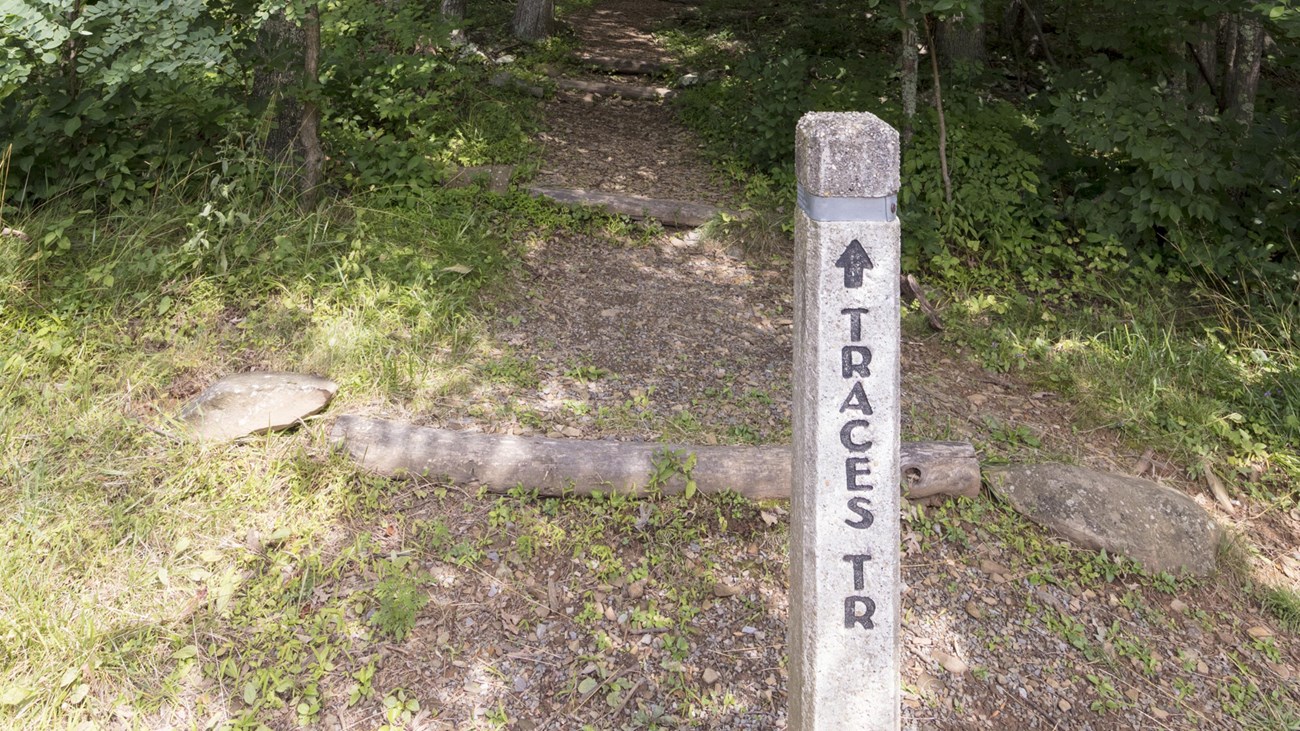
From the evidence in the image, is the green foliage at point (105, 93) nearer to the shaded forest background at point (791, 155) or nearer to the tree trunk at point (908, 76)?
the shaded forest background at point (791, 155)

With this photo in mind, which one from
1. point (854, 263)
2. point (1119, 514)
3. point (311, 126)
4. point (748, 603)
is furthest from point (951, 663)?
point (311, 126)

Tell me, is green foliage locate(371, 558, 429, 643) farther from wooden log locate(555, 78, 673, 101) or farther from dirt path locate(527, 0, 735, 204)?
wooden log locate(555, 78, 673, 101)

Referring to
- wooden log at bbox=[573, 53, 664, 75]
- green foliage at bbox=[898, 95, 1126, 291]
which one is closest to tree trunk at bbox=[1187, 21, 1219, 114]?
green foliage at bbox=[898, 95, 1126, 291]

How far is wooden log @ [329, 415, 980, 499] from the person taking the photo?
3.91 meters

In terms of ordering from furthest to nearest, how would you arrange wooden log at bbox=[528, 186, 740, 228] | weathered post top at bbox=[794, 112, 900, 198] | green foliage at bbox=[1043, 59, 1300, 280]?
wooden log at bbox=[528, 186, 740, 228] → green foliage at bbox=[1043, 59, 1300, 280] → weathered post top at bbox=[794, 112, 900, 198]

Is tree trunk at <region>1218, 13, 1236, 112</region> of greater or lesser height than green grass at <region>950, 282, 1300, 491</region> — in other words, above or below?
above

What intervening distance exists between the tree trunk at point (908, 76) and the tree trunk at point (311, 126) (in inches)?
149

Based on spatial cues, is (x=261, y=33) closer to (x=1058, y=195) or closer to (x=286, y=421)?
(x=286, y=421)

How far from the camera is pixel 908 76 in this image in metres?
6.08

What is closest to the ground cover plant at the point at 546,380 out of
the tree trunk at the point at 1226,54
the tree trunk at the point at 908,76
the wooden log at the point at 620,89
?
the tree trunk at the point at 908,76

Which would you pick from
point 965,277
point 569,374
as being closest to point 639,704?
point 569,374

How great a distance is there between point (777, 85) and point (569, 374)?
3375mm

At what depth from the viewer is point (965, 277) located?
19.2 feet

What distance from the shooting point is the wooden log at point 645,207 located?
21.4 feet
